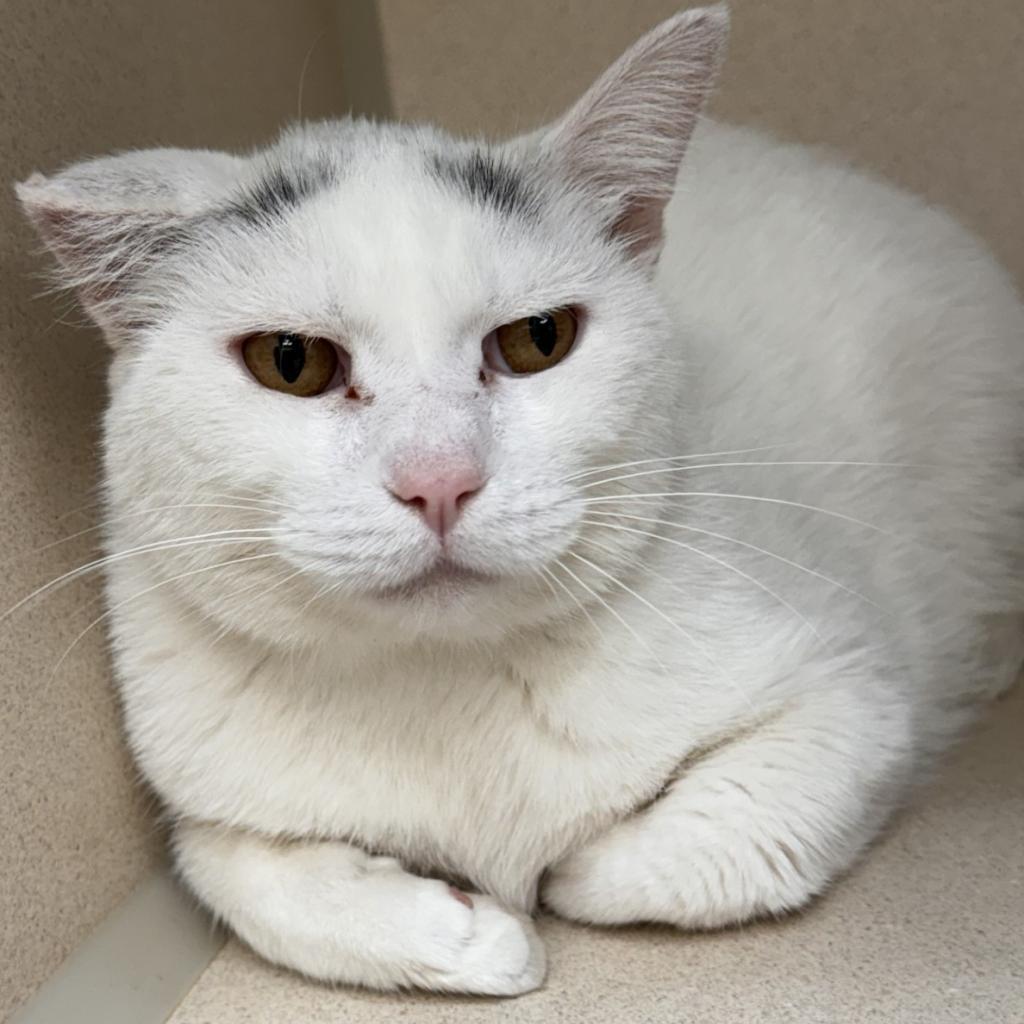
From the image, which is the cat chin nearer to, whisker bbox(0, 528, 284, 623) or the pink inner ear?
whisker bbox(0, 528, 284, 623)

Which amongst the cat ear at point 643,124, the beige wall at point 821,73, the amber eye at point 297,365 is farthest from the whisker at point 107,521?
the beige wall at point 821,73

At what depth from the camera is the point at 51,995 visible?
1268 mm

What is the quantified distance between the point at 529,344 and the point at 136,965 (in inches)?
30.3

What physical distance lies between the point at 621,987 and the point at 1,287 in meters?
0.94

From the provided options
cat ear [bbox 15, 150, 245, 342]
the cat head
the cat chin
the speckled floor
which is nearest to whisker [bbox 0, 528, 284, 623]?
the cat head

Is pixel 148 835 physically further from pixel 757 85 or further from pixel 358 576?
pixel 757 85

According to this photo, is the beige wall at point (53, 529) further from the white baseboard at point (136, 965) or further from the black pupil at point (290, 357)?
the black pupil at point (290, 357)

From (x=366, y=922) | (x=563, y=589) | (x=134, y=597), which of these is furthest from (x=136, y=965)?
(x=563, y=589)

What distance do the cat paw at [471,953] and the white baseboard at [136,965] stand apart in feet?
0.95

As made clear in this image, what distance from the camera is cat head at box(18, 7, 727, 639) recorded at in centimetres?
107

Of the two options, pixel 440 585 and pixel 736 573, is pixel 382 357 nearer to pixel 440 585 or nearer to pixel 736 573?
pixel 440 585

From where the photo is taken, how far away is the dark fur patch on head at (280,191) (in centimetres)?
121

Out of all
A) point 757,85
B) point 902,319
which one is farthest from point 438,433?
point 757,85

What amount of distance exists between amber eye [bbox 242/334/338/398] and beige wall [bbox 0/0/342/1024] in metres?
0.33
